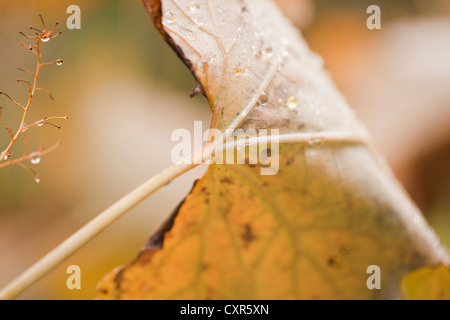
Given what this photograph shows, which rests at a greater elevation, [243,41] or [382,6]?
[382,6]

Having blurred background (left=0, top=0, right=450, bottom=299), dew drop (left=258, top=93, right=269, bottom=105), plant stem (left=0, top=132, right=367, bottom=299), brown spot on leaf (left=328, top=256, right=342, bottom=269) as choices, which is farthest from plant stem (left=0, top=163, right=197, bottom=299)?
blurred background (left=0, top=0, right=450, bottom=299)

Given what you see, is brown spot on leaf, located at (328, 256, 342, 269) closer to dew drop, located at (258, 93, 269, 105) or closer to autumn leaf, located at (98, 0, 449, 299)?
autumn leaf, located at (98, 0, 449, 299)

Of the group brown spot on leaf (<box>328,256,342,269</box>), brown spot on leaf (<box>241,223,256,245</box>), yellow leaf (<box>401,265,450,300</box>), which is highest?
brown spot on leaf (<box>241,223,256,245</box>)

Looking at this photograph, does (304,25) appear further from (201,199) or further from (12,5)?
(201,199)

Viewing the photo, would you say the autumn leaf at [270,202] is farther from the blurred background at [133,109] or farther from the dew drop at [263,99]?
the blurred background at [133,109]

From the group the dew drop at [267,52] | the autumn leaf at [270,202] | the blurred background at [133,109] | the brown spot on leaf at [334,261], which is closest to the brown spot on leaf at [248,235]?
the autumn leaf at [270,202]

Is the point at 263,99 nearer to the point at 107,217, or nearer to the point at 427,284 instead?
the point at 107,217

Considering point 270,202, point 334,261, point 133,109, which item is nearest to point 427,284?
point 334,261
